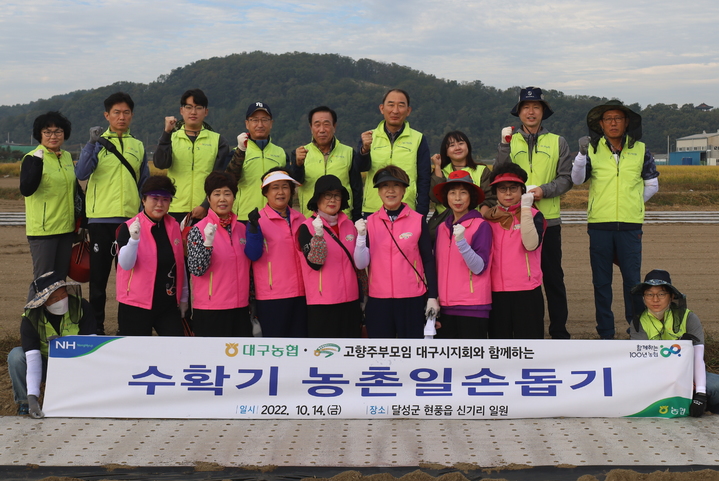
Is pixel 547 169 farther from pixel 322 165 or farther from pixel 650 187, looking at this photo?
pixel 322 165

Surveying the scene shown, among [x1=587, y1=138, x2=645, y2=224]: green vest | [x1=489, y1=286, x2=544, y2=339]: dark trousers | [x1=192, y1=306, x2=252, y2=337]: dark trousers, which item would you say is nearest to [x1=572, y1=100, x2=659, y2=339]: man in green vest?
[x1=587, y1=138, x2=645, y2=224]: green vest

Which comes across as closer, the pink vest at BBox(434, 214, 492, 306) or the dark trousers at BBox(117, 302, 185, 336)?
the pink vest at BBox(434, 214, 492, 306)

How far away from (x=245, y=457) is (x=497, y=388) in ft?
5.86

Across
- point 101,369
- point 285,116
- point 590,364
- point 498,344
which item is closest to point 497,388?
point 498,344

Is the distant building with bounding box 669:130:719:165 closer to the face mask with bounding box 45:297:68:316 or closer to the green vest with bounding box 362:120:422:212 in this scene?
the green vest with bounding box 362:120:422:212

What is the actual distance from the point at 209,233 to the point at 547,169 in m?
3.03

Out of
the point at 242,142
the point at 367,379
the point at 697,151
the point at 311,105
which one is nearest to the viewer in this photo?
the point at 367,379

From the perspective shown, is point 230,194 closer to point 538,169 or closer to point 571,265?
point 538,169

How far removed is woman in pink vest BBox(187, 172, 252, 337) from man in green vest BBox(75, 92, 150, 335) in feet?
4.04

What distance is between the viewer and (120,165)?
584cm

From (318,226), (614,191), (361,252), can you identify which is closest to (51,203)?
(318,226)

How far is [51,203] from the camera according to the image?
5812mm

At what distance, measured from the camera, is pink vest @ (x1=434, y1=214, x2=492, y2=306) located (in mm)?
4855

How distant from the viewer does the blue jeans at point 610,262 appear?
→ 232 inches
